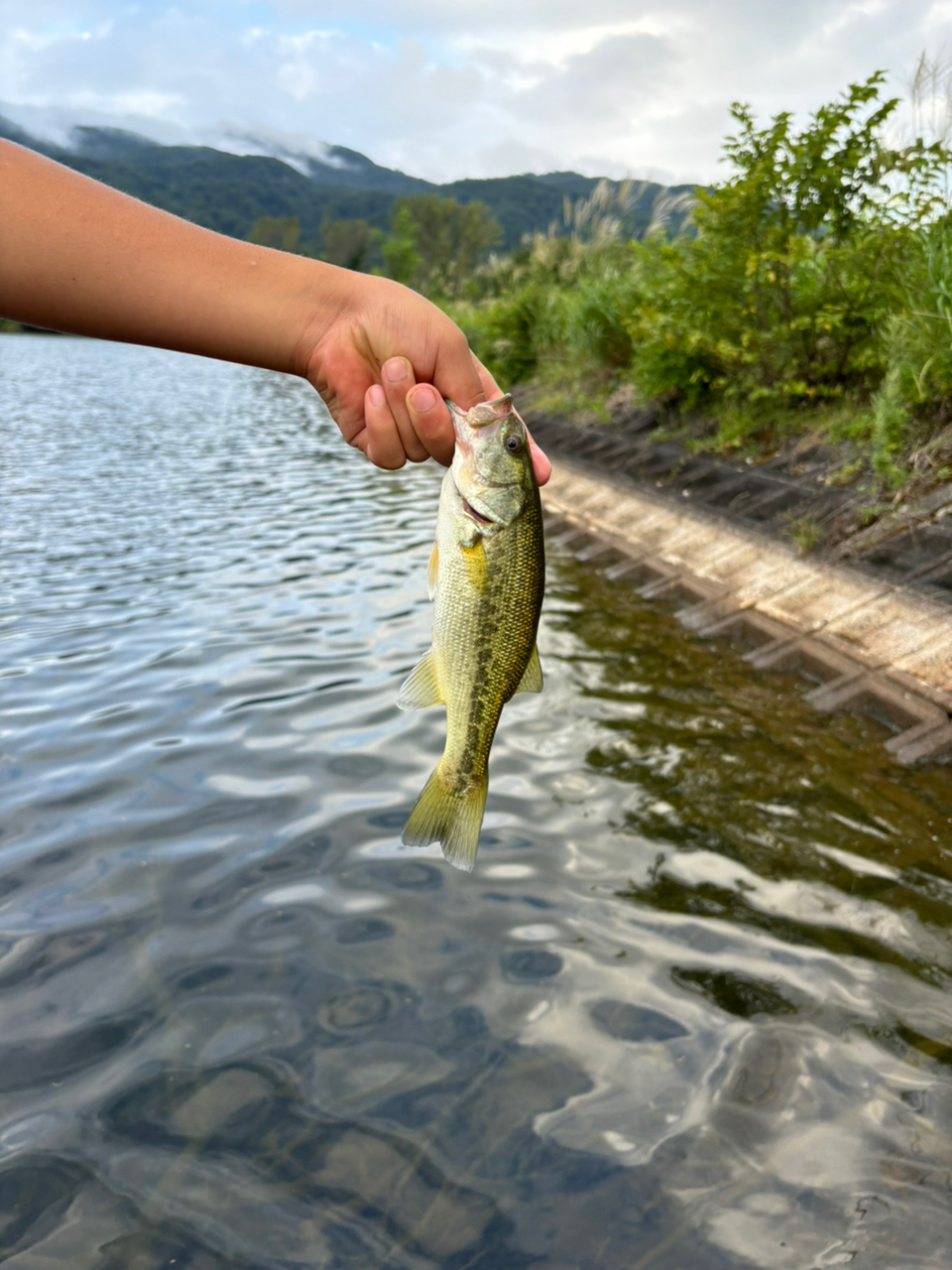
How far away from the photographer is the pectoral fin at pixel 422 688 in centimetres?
278

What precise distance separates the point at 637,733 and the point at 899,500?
3597mm

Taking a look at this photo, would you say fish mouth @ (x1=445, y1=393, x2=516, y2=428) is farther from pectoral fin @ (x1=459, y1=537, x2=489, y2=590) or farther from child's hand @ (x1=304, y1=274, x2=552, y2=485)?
pectoral fin @ (x1=459, y1=537, x2=489, y2=590)

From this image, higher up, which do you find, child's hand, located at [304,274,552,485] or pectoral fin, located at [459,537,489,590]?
child's hand, located at [304,274,552,485]

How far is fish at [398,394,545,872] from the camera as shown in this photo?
2.53 metres

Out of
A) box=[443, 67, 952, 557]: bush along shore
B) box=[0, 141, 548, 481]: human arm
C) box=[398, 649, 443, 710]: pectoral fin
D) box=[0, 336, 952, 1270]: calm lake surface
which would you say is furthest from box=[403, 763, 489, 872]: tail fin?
box=[443, 67, 952, 557]: bush along shore

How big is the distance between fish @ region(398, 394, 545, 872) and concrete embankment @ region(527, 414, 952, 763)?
14.5 feet

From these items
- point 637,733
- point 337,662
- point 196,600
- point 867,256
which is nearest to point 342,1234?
point 637,733

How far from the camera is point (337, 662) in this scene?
8000 millimetres

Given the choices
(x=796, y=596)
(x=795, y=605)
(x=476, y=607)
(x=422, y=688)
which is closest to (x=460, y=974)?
(x=422, y=688)

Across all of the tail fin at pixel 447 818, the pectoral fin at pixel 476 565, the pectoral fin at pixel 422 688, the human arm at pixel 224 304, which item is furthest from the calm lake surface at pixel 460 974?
the human arm at pixel 224 304

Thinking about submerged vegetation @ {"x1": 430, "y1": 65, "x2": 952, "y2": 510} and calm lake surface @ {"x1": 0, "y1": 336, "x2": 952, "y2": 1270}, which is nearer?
calm lake surface @ {"x1": 0, "y1": 336, "x2": 952, "y2": 1270}

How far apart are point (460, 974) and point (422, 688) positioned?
6.39 feet

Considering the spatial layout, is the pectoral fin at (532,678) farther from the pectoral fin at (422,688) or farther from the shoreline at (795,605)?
the shoreline at (795,605)

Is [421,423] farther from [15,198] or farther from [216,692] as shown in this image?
[216,692]
